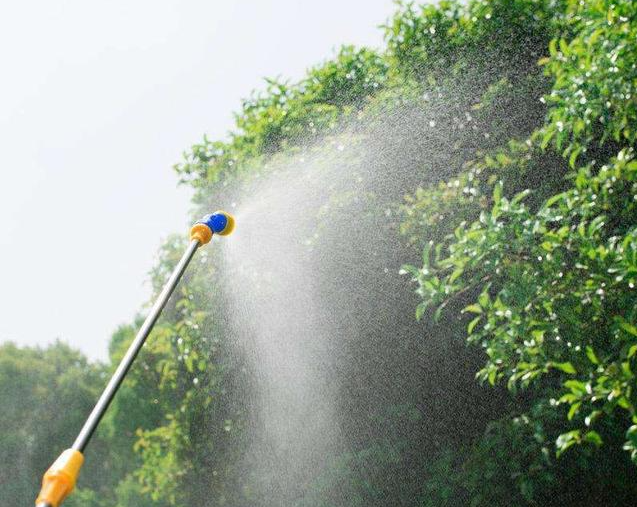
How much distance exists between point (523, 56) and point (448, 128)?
922 millimetres

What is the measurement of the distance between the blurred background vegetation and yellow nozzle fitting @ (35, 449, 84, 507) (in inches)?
63.6

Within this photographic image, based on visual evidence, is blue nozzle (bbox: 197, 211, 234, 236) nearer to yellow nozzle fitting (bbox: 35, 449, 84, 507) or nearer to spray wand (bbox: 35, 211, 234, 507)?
spray wand (bbox: 35, 211, 234, 507)

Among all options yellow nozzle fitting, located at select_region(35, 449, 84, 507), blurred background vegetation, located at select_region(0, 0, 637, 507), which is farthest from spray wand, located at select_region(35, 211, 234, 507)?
blurred background vegetation, located at select_region(0, 0, 637, 507)

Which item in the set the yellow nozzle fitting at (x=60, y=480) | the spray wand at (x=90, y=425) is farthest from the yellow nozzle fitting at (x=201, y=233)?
the yellow nozzle fitting at (x=60, y=480)

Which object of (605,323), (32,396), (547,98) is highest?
(547,98)

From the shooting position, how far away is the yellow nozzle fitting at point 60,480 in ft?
4.18

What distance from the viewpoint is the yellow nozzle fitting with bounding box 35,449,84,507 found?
127 centimetres

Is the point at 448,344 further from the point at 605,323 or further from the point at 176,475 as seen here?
the point at 176,475

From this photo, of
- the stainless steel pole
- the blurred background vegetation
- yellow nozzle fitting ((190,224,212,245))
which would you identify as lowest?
the blurred background vegetation

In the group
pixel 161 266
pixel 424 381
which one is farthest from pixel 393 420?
pixel 161 266

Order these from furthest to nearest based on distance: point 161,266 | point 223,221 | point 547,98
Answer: point 161,266 → point 547,98 → point 223,221

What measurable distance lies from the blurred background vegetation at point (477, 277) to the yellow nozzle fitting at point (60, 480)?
1.61 m

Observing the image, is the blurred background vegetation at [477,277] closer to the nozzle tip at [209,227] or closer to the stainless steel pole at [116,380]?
the nozzle tip at [209,227]

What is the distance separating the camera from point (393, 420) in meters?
3.87
